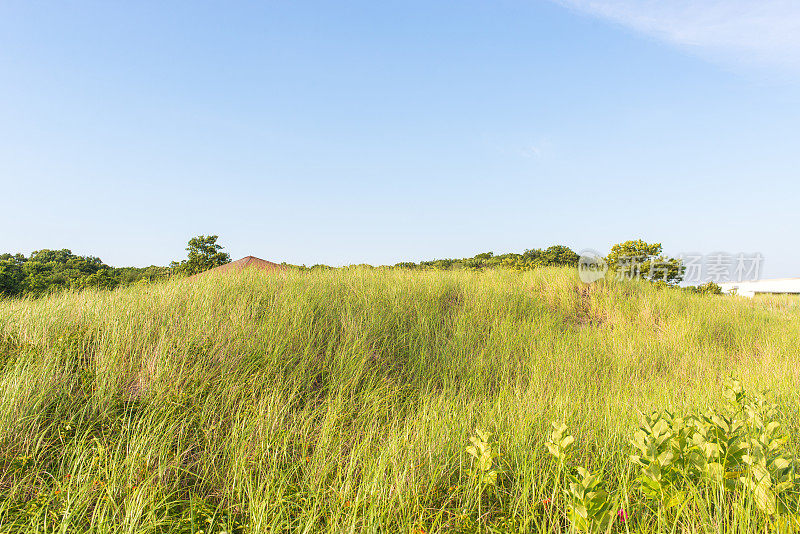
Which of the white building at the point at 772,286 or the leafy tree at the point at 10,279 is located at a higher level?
the leafy tree at the point at 10,279

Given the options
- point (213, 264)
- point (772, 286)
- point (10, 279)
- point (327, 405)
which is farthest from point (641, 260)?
point (772, 286)

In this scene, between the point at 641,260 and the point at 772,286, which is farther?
the point at 772,286

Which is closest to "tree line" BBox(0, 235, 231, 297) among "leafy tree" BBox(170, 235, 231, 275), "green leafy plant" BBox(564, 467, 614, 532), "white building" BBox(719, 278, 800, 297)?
"leafy tree" BBox(170, 235, 231, 275)

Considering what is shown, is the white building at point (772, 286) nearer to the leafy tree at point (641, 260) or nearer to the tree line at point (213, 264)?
the tree line at point (213, 264)

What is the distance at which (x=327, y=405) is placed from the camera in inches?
148

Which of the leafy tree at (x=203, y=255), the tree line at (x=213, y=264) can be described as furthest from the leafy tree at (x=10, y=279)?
the leafy tree at (x=203, y=255)

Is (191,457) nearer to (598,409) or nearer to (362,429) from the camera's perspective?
(362,429)

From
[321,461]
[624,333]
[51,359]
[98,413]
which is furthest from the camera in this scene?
[624,333]

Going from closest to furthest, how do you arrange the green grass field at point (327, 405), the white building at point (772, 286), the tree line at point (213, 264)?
the green grass field at point (327, 405) < the tree line at point (213, 264) < the white building at point (772, 286)

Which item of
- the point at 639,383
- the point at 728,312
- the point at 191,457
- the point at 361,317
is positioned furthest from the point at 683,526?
the point at 728,312

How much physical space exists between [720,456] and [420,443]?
5.57 ft

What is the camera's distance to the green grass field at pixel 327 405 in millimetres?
2287

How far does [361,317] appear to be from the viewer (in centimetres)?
576

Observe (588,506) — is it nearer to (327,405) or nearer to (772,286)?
(327,405)
